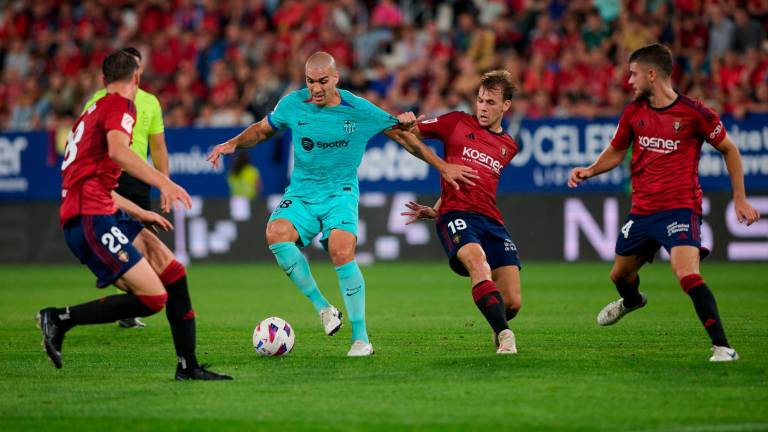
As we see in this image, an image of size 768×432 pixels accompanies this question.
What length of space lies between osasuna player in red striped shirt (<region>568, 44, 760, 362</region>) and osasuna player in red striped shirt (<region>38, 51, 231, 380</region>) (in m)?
3.65

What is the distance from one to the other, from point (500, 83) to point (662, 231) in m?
1.90

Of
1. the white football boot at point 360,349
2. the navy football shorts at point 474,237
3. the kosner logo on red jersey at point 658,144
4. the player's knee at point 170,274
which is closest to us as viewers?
the player's knee at point 170,274

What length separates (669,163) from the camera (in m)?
9.17

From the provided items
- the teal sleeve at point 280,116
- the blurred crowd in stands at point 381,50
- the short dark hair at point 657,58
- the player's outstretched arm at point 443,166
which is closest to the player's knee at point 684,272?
the short dark hair at point 657,58

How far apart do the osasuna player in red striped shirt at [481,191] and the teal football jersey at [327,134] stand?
1.26ft

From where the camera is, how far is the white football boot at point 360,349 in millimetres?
9344

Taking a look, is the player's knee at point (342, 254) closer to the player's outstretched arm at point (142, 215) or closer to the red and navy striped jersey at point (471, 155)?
the red and navy striped jersey at point (471, 155)

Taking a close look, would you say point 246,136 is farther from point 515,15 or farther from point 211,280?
point 515,15

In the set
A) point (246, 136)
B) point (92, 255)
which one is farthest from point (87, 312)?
point (246, 136)

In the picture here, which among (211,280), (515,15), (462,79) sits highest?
(515,15)

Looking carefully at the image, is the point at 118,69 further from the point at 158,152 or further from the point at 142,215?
the point at 158,152

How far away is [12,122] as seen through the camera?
81.7 feet

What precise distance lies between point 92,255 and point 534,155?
1366cm

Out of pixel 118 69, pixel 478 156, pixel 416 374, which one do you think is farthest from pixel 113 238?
pixel 478 156
